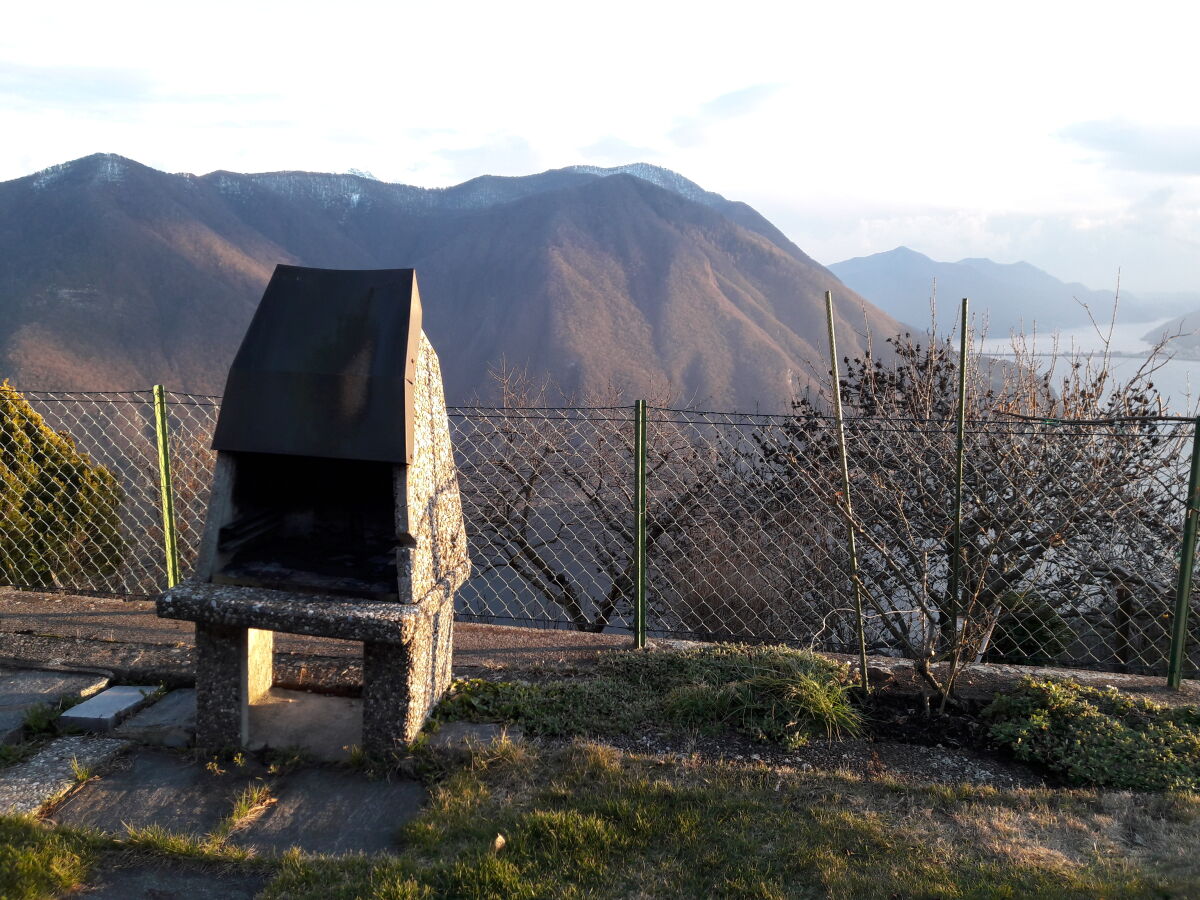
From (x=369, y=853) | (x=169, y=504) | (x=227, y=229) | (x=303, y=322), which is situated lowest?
(x=369, y=853)

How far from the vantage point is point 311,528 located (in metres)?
3.88

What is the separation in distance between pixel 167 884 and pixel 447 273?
5206cm

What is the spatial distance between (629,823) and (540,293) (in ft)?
138

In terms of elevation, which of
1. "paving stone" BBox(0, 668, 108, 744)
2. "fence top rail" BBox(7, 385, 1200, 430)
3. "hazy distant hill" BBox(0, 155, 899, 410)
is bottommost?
"paving stone" BBox(0, 668, 108, 744)

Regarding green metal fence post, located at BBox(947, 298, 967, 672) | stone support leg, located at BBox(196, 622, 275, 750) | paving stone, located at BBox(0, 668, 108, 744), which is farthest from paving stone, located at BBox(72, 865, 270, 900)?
green metal fence post, located at BBox(947, 298, 967, 672)

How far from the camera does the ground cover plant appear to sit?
3.56 meters

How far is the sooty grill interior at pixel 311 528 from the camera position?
3402mm

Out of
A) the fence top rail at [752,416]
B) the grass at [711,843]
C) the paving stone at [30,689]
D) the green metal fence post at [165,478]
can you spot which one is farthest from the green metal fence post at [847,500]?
the green metal fence post at [165,478]

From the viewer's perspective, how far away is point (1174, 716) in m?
3.63

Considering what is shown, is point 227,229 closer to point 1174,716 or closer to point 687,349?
point 687,349

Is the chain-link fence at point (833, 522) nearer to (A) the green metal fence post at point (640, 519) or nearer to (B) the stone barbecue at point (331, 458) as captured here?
(A) the green metal fence post at point (640, 519)

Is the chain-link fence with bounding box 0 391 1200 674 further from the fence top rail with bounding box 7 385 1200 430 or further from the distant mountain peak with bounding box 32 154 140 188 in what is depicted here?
the distant mountain peak with bounding box 32 154 140 188

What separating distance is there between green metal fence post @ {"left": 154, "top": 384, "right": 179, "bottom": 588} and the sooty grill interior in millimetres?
1466

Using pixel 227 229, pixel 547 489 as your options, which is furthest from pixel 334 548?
pixel 227 229
